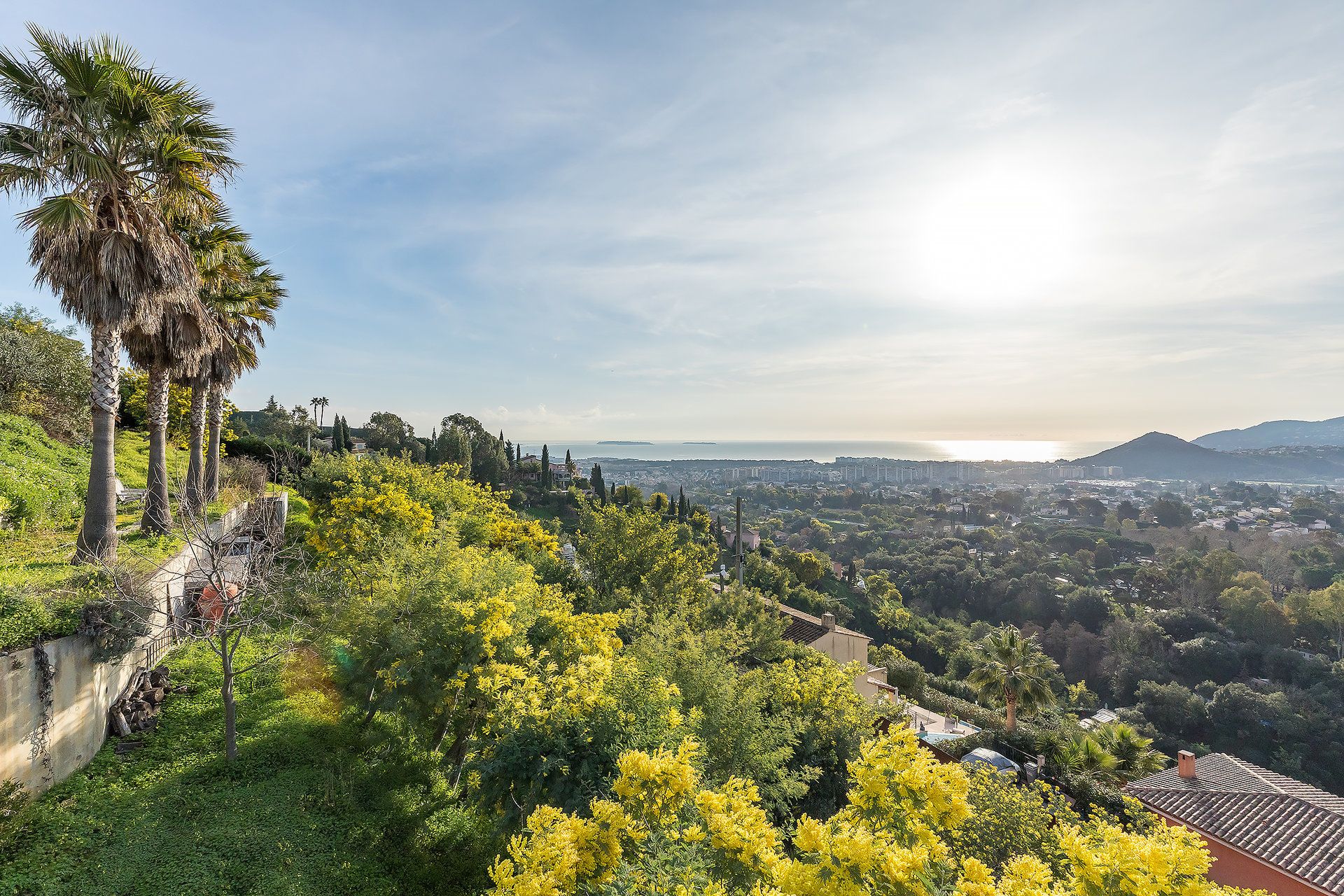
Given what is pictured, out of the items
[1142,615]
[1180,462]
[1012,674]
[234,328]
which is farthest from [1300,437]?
[234,328]

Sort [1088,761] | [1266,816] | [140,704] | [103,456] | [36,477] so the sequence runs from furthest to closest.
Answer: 1. [1088,761]
2. [1266,816]
3. [36,477]
4. [103,456]
5. [140,704]

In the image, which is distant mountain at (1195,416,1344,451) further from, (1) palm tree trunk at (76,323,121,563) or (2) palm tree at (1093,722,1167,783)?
(1) palm tree trunk at (76,323,121,563)

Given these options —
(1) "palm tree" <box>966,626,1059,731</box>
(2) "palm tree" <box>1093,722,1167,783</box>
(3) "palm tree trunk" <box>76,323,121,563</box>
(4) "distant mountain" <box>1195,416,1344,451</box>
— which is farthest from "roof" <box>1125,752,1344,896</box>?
(4) "distant mountain" <box>1195,416,1344,451</box>

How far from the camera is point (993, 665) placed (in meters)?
16.6

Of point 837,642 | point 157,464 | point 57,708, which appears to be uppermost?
point 157,464

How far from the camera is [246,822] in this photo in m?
5.99

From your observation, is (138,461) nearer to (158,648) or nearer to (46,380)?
(46,380)

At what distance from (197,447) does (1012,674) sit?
22241mm

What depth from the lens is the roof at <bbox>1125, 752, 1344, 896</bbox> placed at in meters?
9.22

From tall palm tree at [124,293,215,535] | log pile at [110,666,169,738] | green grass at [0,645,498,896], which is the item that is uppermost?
tall palm tree at [124,293,215,535]

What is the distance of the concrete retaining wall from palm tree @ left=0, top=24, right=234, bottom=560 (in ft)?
4.71

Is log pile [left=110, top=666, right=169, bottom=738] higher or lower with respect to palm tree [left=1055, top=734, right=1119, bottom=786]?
higher

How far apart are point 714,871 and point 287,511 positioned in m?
20.5

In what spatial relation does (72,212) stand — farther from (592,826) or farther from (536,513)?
(536,513)
